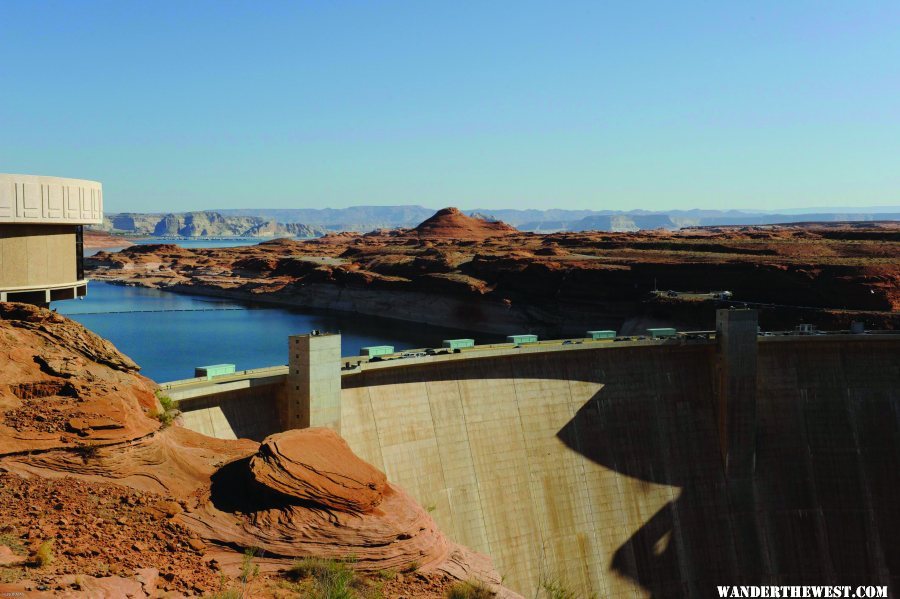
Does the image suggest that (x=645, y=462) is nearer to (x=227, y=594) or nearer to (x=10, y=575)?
(x=227, y=594)

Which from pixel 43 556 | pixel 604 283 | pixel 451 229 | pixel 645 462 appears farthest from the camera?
pixel 451 229

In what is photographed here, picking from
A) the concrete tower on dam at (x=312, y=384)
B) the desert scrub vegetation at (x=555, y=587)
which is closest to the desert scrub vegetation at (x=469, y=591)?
the concrete tower on dam at (x=312, y=384)

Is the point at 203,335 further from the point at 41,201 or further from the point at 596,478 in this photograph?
the point at 41,201

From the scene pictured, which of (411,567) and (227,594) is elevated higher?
(227,594)

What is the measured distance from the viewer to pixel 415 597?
1789cm

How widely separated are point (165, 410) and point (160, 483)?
387 cm

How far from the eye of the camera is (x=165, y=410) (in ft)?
72.8

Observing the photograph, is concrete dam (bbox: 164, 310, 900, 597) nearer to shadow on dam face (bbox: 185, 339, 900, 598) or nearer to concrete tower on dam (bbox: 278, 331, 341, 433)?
shadow on dam face (bbox: 185, 339, 900, 598)

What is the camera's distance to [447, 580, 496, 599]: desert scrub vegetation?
1831 centimetres

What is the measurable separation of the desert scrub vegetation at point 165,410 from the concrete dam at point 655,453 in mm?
6261

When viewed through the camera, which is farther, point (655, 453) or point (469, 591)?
point (655, 453)

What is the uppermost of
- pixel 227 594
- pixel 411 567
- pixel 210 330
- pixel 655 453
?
pixel 227 594

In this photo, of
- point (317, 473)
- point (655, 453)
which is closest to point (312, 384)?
point (317, 473)

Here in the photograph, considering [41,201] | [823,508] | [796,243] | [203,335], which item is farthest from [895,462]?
[796,243]
